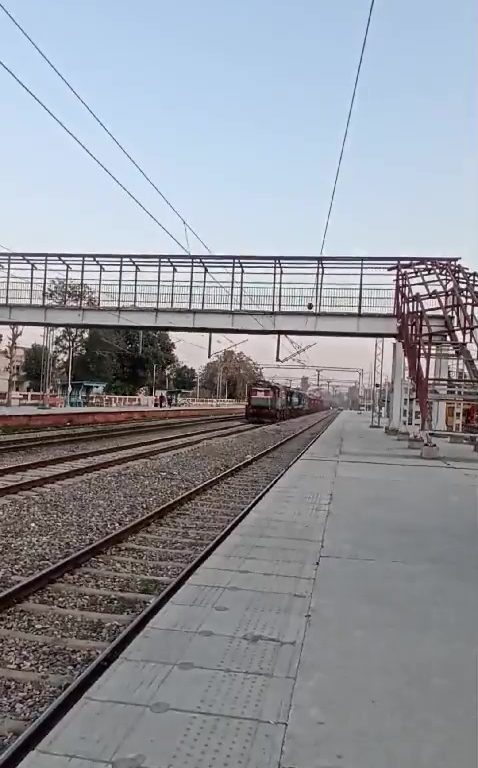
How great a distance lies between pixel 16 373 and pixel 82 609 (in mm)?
103618

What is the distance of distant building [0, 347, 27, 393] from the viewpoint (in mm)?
88125

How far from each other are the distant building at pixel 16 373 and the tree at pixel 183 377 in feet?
Result: 84.4

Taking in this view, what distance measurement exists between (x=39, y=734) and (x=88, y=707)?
1.07 ft

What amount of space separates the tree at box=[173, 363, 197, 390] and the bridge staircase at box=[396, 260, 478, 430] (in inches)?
3741

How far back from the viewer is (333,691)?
12.6ft

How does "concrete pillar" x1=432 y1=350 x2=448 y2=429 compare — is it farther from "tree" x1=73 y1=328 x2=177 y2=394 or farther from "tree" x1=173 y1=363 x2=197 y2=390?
"tree" x1=173 y1=363 x2=197 y2=390

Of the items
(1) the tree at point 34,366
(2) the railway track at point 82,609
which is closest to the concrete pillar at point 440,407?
(2) the railway track at point 82,609

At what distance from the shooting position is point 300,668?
420cm

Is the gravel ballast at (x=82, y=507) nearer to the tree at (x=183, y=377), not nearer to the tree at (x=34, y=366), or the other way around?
the tree at (x=34, y=366)

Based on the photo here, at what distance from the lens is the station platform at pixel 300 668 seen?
3.22 metres

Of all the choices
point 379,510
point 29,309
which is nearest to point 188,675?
point 379,510

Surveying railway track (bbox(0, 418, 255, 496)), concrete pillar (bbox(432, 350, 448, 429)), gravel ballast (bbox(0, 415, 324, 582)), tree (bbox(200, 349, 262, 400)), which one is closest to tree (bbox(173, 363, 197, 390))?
tree (bbox(200, 349, 262, 400))

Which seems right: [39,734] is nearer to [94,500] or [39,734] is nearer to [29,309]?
[94,500]

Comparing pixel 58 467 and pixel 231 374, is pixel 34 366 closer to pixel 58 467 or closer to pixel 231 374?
pixel 231 374
